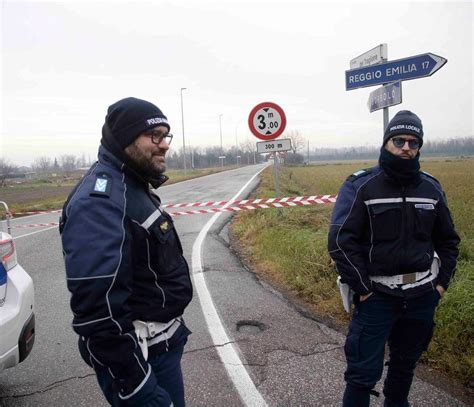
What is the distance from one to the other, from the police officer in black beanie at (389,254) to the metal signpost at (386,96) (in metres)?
2.01

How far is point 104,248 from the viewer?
1424mm

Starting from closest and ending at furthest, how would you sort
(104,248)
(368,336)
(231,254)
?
(104,248) → (368,336) → (231,254)

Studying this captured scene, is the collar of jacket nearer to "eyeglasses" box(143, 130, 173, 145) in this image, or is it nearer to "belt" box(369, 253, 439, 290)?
"eyeglasses" box(143, 130, 173, 145)

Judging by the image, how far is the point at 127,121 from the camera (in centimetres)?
167

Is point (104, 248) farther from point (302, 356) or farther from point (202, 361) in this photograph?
point (302, 356)

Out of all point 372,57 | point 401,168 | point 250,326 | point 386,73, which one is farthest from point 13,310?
point 372,57

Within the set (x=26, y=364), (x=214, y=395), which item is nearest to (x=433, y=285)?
(x=214, y=395)

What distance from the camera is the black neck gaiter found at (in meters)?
2.30

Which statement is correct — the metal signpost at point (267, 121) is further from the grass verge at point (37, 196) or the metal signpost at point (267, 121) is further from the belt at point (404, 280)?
the grass verge at point (37, 196)

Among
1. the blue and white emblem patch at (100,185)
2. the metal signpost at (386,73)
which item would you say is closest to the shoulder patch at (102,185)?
the blue and white emblem patch at (100,185)

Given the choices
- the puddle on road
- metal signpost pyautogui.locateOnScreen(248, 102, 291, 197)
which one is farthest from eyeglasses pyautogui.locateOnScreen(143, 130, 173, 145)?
metal signpost pyautogui.locateOnScreen(248, 102, 291, 197)

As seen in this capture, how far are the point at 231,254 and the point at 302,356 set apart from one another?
3.75m

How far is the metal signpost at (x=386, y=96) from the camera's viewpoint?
4.23 metres

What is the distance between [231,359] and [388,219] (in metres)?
1.87
